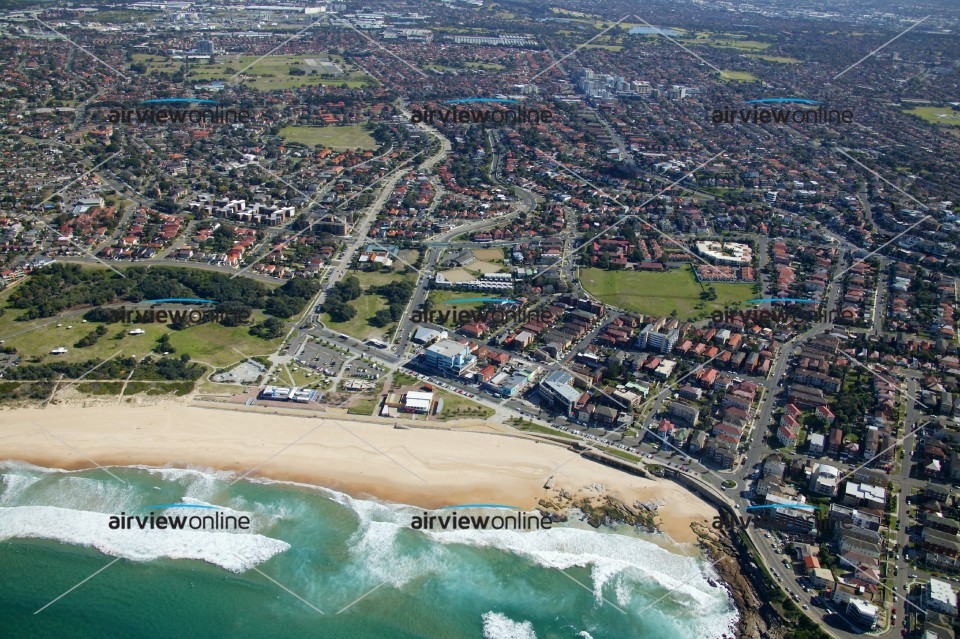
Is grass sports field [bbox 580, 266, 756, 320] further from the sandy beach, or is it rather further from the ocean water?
the ocean water

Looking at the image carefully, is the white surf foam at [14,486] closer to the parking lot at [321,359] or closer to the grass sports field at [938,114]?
the parking lot at [321,359]

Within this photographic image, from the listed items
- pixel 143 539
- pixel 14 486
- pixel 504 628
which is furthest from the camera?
pixel 14 486

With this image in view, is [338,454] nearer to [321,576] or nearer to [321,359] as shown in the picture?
[321,576]

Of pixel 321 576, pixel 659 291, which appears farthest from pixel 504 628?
pixel 659 291

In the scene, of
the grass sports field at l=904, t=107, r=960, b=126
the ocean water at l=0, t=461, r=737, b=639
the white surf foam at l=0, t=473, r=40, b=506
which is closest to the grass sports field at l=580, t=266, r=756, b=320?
the ocean water at l=0, t=461, r=737, b=639

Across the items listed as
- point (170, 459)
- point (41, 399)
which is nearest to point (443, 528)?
point (170, 459)

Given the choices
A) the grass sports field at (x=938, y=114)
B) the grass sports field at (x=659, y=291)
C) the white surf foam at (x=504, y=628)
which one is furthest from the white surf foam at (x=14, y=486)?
the grass sports field at (x=938, y=114)

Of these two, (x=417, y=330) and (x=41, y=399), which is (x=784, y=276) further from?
(x=41, y=399)
